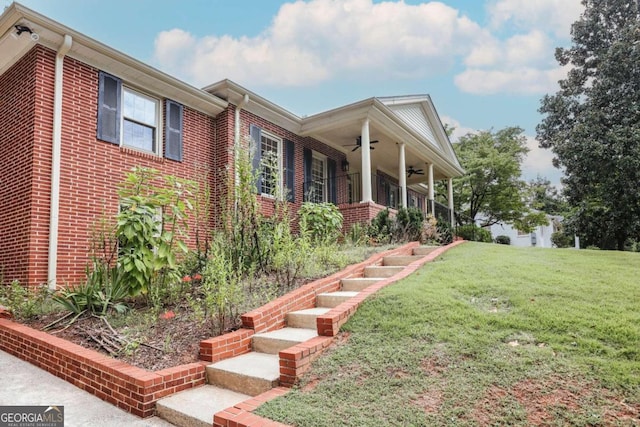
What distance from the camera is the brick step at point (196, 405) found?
2877 millimetres

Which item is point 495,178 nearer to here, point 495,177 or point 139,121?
point 495,177

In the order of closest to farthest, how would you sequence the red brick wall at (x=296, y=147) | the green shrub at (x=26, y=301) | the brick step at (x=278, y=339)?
the brick step at (x=278, y=339) → the green shrub at (x=26, y=301) → the red brick wall at (x=296, y=147)

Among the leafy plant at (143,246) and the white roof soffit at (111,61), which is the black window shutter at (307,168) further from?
the leafy plant at (143,246)

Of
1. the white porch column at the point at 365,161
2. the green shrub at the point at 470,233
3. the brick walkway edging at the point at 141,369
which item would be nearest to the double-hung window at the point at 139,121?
the brick walkway edging at the point at 141,369

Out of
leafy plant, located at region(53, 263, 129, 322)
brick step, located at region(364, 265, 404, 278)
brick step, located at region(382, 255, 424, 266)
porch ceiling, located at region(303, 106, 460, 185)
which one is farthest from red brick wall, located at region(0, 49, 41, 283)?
porch ceiling, located at region(303, 106, 460, 185)

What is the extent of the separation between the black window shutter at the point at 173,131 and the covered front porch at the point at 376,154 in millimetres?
3057

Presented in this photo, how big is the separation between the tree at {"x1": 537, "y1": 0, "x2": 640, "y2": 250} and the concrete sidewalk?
15954 mm

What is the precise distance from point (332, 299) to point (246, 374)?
72.7 inches

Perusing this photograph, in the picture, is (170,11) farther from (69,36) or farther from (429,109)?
(429,109)

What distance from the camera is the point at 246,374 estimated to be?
3.29 meters

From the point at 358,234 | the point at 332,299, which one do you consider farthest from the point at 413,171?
the point at 332,299

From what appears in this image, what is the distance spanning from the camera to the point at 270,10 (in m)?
10.4

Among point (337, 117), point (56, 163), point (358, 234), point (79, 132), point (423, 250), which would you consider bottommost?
point (423, 250)

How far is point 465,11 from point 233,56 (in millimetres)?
7790
